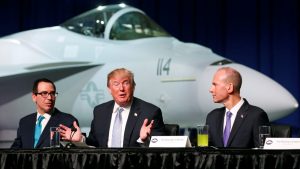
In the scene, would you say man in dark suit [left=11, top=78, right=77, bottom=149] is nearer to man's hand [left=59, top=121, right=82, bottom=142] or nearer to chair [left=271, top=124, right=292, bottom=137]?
man's hand [left=59, top=121, right=82, bottom=142]

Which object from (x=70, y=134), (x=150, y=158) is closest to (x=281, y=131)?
(x=70, y=134)

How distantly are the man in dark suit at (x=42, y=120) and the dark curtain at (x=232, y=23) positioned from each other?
428cm

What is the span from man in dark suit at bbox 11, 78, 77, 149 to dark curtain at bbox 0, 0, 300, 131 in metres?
4.28

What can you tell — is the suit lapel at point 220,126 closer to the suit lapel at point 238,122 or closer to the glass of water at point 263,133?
the suit lapel at point 238,122

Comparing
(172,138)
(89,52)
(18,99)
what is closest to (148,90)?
(89,52)

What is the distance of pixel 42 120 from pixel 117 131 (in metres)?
0.53

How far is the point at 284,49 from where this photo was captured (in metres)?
8.27

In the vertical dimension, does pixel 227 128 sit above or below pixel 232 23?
below

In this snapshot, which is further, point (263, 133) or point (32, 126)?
point (32, 126)

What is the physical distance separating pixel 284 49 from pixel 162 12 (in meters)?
1.60

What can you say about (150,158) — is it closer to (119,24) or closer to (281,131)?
(281,131)

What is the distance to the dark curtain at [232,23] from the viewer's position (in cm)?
824

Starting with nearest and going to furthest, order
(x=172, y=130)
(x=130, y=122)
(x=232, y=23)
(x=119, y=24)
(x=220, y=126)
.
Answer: (x=220, y=126), (x=130, y=122), (x=172, y=130), (x=119, y=24), (x=232, y=23)

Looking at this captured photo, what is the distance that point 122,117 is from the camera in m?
4.33
